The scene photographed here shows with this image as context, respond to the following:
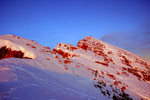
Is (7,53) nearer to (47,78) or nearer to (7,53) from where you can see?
(7,53)

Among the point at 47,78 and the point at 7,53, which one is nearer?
the point at 47,78

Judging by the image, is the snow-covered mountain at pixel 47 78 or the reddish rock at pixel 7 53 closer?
the snow-covered mountain at pixel 47 78

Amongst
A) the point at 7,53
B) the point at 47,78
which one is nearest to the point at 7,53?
the point at 7,53

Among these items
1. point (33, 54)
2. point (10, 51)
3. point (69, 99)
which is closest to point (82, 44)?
point (33, 54)

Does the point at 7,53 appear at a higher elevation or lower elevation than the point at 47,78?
higher

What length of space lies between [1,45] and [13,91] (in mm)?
9152

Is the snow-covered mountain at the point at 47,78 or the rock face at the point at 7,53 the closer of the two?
the snow-covered mountain at the point at 47,78

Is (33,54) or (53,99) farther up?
(33,54)

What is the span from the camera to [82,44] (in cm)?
3020

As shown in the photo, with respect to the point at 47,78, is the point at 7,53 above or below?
above

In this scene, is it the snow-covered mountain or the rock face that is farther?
the rock face

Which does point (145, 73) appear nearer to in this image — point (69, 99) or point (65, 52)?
point (65, 52)

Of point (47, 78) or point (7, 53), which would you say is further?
point (7, 53)

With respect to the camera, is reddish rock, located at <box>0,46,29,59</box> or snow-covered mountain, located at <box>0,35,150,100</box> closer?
snow-covered mountain, located at <box>0,35,150,100</box>
